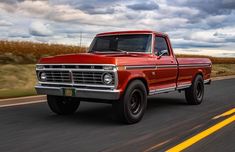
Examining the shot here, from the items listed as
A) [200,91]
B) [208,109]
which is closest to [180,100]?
[200,91]

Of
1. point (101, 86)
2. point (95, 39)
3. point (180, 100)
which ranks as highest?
point (95, 39)

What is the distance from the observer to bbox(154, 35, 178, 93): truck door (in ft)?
28.8

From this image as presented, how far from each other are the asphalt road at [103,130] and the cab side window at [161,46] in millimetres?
1428

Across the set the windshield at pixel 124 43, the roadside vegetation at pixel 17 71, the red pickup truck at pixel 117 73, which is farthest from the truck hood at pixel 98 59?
the roadside vegetation at pixel 17 71

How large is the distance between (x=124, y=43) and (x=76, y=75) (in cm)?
178

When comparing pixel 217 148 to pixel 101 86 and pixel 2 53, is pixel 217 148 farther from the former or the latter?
pixel 2 53

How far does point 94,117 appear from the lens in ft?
27.7

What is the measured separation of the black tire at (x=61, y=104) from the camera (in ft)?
28.2

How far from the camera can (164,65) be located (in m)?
9.01

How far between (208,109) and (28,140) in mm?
5419

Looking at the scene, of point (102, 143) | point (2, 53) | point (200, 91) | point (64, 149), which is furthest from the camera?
point (2, 53)

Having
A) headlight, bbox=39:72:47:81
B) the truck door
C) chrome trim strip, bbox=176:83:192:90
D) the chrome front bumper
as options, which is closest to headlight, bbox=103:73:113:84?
the chrome front bumper

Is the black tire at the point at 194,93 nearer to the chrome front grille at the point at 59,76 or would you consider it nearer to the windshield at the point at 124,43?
the windshield at the point at 124,43

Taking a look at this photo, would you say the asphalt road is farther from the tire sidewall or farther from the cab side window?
the cab side window
